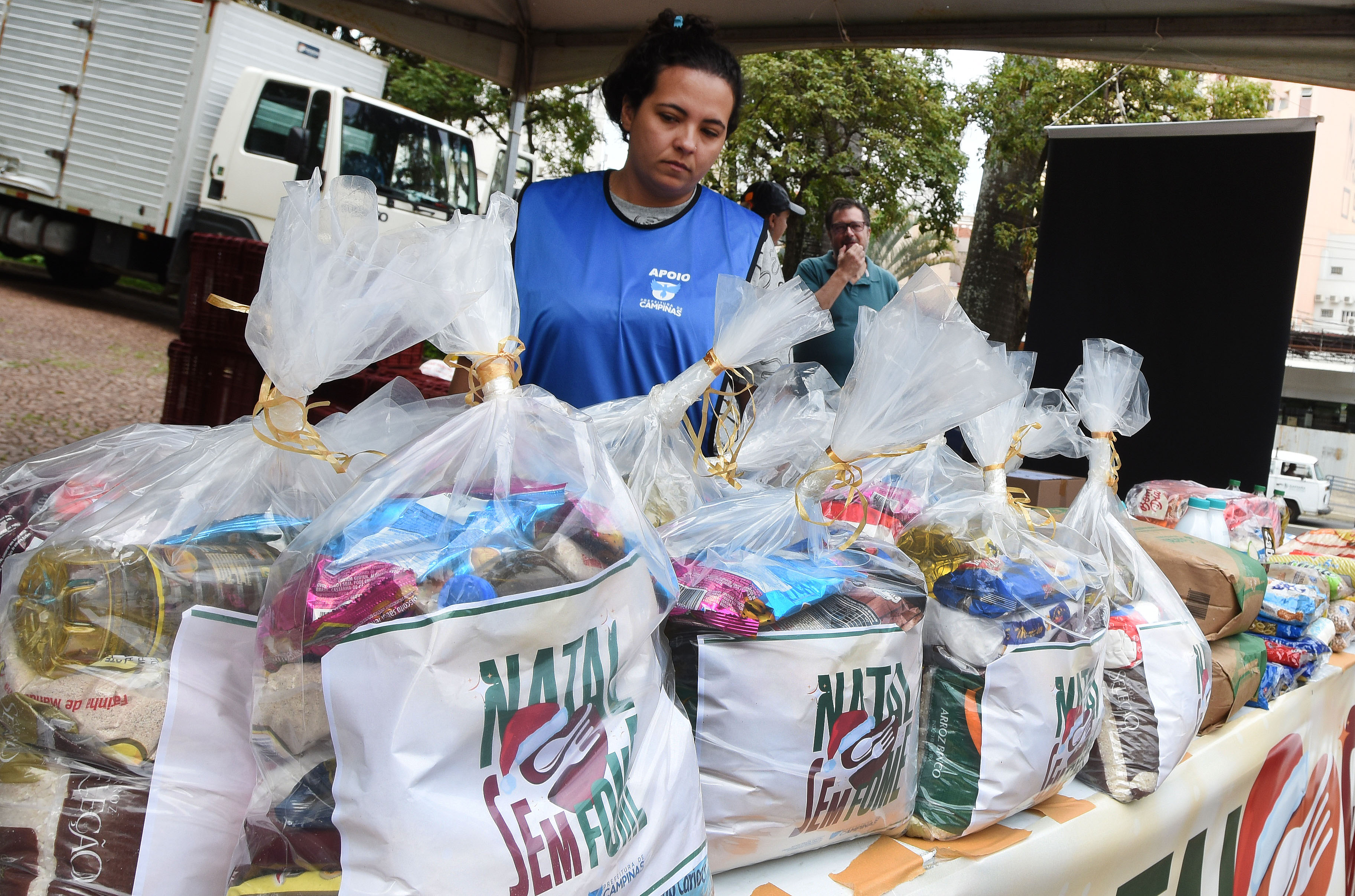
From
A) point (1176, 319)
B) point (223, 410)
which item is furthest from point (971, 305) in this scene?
point (223, 410)

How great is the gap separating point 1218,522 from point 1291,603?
23 centimetres

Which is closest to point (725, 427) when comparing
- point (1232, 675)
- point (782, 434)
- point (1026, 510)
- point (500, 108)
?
point (782, 434)

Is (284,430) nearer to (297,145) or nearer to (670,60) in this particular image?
(670,60)

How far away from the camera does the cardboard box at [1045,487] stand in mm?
2551

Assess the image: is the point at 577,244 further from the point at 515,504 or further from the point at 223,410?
the point at 223,410

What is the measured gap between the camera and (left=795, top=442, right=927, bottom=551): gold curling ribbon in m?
1.25

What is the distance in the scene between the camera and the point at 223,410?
10.7 ft

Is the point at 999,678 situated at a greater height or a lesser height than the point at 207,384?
lesser

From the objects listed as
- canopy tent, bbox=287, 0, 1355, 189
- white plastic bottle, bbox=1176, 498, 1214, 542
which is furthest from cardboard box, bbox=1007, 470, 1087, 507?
canopy tent, bbox=287, 0, 1355, 189

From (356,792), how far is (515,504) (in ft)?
0.95

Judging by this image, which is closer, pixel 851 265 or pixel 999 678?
pixel 999 678

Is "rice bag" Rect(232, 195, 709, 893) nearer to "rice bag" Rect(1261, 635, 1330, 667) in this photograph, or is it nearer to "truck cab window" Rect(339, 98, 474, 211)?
"rice bag" Rect(1261, 635, 1330, 667)

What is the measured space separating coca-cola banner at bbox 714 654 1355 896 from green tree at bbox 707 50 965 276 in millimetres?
7765

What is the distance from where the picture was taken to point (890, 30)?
3242mm
